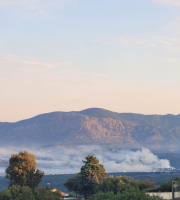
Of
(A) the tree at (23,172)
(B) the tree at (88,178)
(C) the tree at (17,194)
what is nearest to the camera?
(C) the tree at (17,194)

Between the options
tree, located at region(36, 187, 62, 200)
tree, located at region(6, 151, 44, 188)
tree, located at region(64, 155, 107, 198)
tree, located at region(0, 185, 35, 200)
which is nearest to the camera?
tree, located at region(0, 185, 35, 200)

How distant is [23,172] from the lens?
417 feet

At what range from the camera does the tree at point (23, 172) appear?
127 m

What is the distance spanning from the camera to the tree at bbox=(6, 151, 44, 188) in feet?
417

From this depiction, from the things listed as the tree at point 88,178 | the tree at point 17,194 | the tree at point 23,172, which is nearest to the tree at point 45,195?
the tree at point 17,194

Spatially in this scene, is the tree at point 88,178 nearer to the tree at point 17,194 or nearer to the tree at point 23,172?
the tree at point 23,172

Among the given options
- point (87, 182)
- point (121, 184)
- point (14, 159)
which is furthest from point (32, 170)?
point (121, 184)

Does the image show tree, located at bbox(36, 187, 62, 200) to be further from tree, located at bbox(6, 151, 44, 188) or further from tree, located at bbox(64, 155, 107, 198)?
tree, located at bbox(64, 155, 107, 198)

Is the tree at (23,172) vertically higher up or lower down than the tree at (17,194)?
higher up

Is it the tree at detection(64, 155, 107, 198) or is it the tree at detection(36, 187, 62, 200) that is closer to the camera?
the tree at detection(36, 187, 62, 200)

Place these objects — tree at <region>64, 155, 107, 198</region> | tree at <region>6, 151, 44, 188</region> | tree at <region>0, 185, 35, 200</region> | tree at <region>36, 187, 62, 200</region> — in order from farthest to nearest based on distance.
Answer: tree at <region>64, 155, 107, 198</region>
tree at <region>6, 151, 44, 188</region>
tree at <region>36, 187, 62, 200</region>
tree at <region>0, 185, 35, 200</region>

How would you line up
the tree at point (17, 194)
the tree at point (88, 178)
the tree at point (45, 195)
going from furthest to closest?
the tree at point (88, 178)
the tree at point (45, 195)
the tree at point (17, 194)

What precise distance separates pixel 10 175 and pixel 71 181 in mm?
18084

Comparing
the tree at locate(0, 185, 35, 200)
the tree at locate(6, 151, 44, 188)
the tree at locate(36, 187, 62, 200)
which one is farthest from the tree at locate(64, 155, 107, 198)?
Result: the tree at locate(0, 185, 35, 200)
